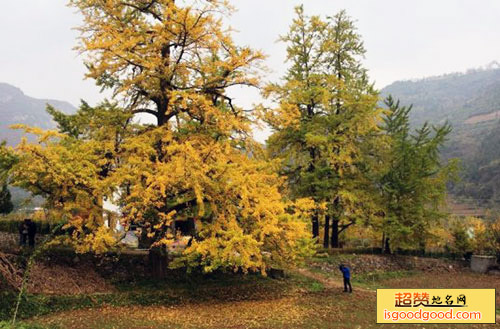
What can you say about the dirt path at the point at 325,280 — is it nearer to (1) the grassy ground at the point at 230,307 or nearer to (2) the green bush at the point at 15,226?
(1) the grassy ground at the point at 230,307

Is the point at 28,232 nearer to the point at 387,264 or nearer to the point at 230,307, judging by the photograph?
the point at 230,307

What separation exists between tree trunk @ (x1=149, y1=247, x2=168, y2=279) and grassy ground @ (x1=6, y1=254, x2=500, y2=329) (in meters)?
0.59

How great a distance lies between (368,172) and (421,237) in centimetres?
553

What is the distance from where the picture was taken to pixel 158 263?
1645cm

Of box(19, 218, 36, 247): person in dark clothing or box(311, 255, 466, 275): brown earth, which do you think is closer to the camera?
box(19, 218, 36, 247): person in dark clothing

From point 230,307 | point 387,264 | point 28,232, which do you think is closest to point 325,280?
point 387,264

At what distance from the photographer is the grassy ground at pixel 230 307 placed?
1196 centimetres

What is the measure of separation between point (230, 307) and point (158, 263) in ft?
12.9

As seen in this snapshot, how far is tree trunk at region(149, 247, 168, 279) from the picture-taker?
1639 centimetres

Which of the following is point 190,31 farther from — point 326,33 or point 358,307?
point 326,33

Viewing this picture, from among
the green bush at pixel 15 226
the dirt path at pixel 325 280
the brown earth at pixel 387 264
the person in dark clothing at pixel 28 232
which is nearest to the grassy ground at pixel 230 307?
the dirt path at pixel 325 280

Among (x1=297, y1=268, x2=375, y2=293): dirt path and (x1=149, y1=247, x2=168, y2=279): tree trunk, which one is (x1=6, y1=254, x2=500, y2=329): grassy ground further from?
(x1=149, y1=247, x2=168, y2=279): tree trunk

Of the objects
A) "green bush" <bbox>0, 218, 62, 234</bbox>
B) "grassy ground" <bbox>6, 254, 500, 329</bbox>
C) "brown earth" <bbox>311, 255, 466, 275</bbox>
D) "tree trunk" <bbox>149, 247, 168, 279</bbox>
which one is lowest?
"brown earth" <bbox>311, 255, 466, 275</bbox>

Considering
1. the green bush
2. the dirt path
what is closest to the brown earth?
the dirt path
